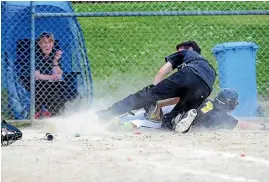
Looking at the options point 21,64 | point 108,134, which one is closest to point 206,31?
point 21,64

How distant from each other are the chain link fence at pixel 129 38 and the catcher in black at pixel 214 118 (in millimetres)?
1335

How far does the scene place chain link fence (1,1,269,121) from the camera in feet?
34.7

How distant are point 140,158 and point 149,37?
7804 mm

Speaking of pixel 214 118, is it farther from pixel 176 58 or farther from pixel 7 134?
pixel 7 134

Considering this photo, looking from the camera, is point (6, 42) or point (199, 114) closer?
point (199, 114)

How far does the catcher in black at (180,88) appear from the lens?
8953mm

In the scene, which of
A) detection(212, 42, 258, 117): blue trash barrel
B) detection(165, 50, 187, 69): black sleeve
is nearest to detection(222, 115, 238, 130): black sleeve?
detection(165, 50, 187, 69): black sleeve

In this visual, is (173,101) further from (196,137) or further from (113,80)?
(113,80)

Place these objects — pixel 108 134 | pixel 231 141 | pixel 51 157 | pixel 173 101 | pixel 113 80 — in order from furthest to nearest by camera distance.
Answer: pixel 113 80 < pixel 173 101 < pixel 108 134 < pixel 231 141 < pixel 51 157

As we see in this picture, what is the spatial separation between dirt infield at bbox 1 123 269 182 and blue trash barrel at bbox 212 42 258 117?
2031 millimetres

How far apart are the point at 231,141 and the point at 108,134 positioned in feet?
5.05

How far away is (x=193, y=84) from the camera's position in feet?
29.3

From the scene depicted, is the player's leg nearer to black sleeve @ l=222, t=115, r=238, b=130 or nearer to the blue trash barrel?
black sleeve @ l=222, t=115, r=238, b=130

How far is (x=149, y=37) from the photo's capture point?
14047 mm
